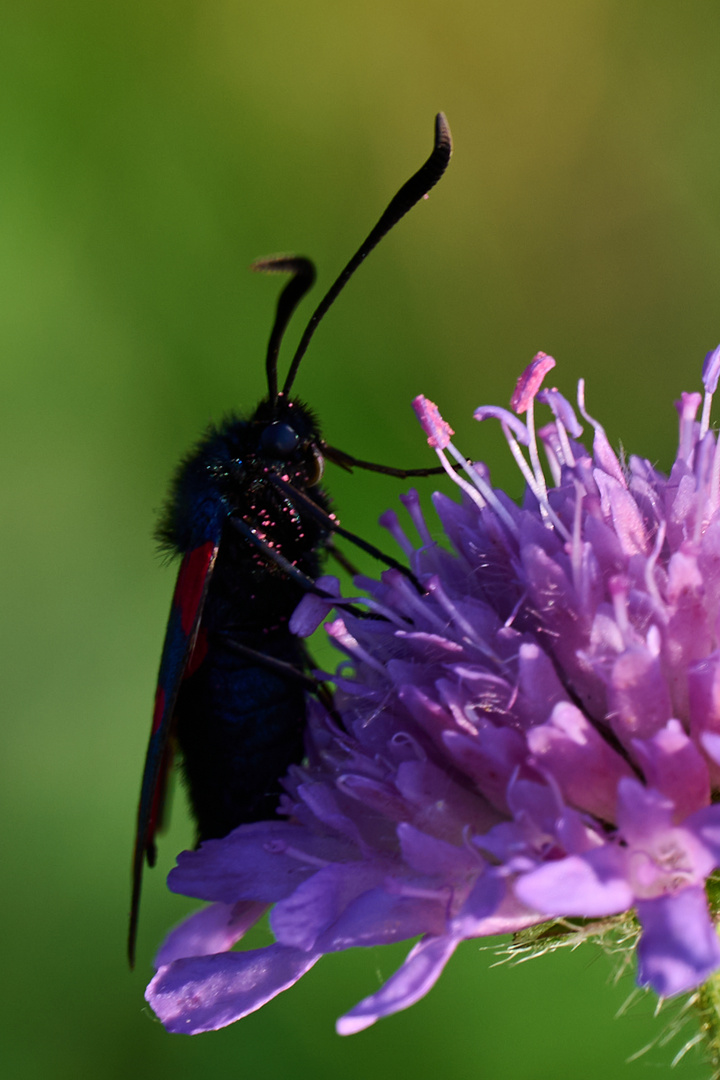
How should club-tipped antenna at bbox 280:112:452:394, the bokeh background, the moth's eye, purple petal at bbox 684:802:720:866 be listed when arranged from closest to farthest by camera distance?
purple petal at bbox 684:802:720:866 → club-tipped antenna at bbox 280:112:452:394 → the moth's eye → the bokeh background

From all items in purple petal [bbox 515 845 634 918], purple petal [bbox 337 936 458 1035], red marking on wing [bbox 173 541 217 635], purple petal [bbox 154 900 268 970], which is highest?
red marking on wing [bbox 173 541 217 635]

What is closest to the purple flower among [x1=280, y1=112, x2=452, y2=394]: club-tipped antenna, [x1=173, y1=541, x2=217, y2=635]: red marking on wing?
[x1=173, y1=541, x2=217, y2=635]: red marking on wing

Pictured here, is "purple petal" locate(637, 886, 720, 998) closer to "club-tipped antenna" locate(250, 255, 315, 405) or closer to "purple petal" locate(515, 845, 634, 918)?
"purple petal" locate(515, 845, 634, 918)

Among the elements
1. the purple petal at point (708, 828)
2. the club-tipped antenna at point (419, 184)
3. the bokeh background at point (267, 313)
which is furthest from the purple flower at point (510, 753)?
the bokeh background at point (267, 313)

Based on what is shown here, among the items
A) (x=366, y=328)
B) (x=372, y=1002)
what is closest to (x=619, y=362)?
(x=366, y=328)

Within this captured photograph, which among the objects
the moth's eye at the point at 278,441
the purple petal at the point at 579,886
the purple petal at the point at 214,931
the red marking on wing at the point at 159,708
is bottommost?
the purple petal at the point at 214,931

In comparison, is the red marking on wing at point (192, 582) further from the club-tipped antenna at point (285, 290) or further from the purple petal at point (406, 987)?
the purple petal at point (406, 987)

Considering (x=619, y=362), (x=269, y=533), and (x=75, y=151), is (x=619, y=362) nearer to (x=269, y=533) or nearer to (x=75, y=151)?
(x=75, y=151)
